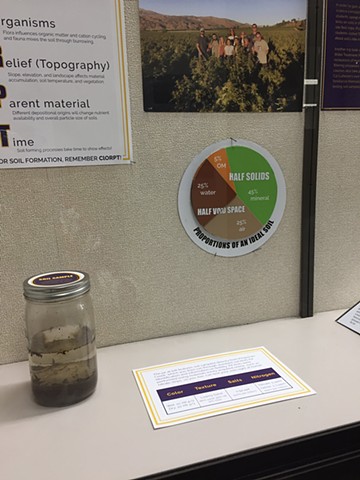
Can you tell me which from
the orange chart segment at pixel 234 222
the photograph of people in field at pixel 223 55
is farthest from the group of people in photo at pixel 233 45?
the orange chart segment at pixel 234 222

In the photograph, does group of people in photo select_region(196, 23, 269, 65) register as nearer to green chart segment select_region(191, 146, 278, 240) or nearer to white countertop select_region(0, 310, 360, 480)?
green chart segment select_region(191, 146, 278, 240)

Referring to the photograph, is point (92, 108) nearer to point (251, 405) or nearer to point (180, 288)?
point (180, 288)

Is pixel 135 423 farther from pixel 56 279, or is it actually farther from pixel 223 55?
pixel 223 55

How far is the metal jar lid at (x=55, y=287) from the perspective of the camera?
66cm

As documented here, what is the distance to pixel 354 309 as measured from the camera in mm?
1021

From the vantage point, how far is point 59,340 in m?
0.69

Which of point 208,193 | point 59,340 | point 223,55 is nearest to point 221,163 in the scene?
point 208,193

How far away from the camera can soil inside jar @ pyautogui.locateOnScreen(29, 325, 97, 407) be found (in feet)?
2.23

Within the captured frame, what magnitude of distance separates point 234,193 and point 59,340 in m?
0.52

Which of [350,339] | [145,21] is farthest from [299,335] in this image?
[145,21]

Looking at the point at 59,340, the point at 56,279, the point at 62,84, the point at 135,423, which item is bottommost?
the point at 135,423

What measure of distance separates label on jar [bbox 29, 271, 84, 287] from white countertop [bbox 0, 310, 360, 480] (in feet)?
0.72

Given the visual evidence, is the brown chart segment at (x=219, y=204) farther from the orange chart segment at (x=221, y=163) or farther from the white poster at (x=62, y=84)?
the white poster at (x=62, y=84)

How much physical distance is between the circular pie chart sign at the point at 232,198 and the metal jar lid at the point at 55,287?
1.05 feet
